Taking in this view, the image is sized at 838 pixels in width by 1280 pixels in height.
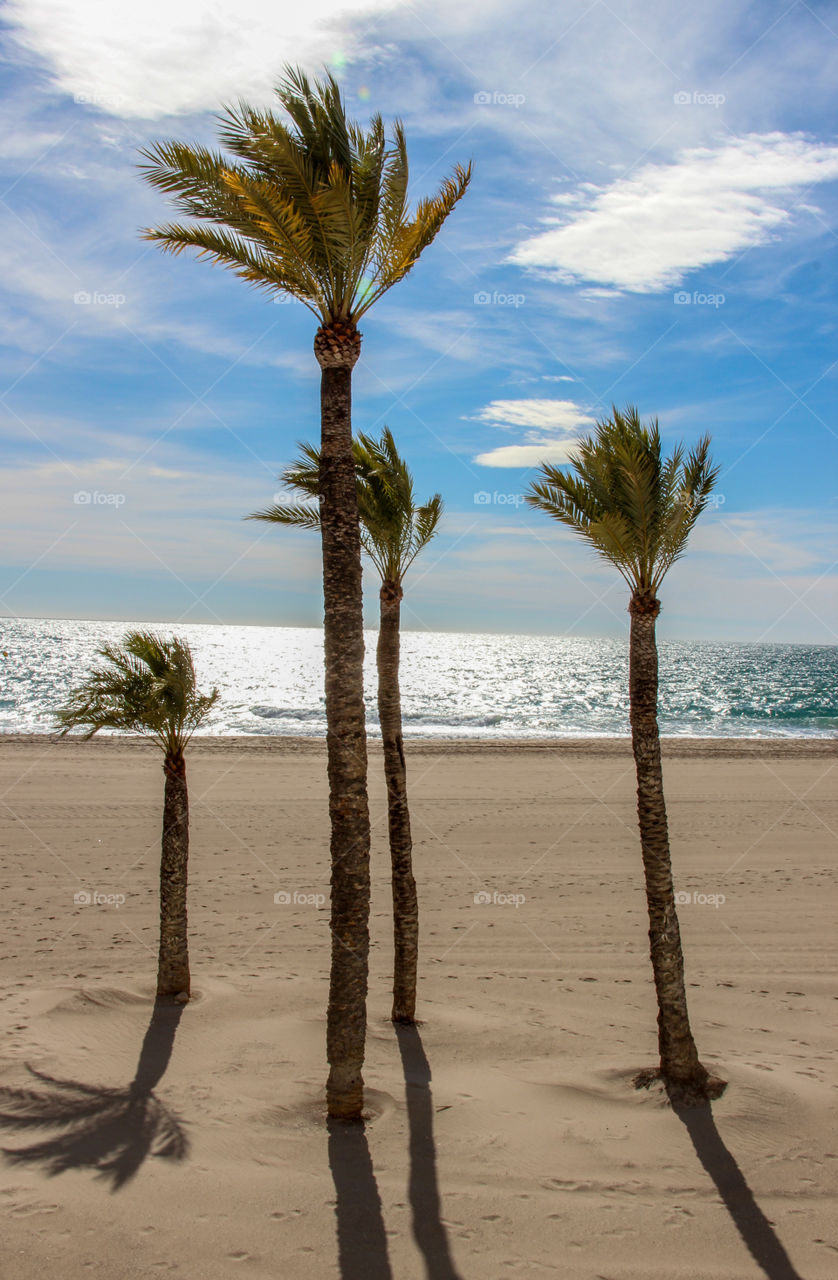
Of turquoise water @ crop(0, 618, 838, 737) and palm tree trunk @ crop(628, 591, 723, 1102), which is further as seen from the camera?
turquoise water @ crop(0, 618, 838, 737)

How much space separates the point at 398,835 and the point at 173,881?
305 centimetres

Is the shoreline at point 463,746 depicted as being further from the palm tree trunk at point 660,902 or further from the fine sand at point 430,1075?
the palm tree trunk at point 660,902

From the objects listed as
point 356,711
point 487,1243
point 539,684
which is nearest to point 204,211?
point 356,711

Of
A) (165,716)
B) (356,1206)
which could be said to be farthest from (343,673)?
(356,1206)

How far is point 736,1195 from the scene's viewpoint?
23.2 feet

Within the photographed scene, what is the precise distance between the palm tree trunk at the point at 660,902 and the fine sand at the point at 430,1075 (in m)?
0.46

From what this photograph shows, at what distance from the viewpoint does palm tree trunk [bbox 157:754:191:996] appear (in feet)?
34.6

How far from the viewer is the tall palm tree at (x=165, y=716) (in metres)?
10.5

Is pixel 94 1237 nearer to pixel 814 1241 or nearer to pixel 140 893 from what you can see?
pixel 814 1241

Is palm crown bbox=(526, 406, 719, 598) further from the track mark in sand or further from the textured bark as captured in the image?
the track mark in sand

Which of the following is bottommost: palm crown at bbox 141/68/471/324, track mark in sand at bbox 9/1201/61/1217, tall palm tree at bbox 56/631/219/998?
track mark in sand at bbox 9/1201/61/1217

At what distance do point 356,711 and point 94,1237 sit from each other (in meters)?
4.43

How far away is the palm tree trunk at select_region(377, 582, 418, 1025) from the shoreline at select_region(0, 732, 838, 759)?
22.9 m

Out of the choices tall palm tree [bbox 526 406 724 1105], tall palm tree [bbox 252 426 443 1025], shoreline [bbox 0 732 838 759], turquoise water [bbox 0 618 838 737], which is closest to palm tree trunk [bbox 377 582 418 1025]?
tall palm tree [bbox 252 426 443 1025]
